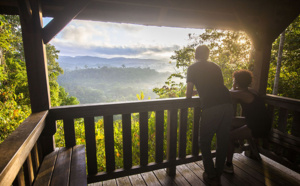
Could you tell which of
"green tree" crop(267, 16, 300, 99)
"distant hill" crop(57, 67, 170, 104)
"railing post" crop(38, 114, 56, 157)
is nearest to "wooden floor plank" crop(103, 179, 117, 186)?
"railing post" crop(38, 114, 56, 157)

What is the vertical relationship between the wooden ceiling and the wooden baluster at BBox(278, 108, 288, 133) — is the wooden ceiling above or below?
above

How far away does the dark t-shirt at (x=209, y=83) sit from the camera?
1878 millimetres

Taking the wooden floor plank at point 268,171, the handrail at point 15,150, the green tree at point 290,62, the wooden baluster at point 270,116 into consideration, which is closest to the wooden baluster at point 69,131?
the handrail at point 15,150

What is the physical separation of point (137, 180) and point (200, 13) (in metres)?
2.74

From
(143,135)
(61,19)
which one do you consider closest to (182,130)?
(143,135)

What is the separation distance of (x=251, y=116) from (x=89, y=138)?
2.10 m

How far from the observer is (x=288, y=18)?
2461 mm

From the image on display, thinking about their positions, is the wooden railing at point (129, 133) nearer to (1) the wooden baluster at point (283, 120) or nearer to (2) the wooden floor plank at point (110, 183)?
(1) the wooden baluster at point (283, 120)

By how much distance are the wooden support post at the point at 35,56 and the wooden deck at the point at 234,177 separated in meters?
1.32

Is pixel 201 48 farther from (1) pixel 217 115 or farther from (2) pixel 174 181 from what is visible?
(2) pixel 174 181

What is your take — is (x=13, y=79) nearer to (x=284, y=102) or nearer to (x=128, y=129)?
(x=128, y=129)

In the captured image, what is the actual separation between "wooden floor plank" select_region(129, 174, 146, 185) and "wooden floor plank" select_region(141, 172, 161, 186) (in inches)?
2.2

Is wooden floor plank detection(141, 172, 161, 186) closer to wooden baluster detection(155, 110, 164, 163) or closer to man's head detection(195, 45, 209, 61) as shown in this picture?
wooden baluster detection(155, 110, 164, 163)

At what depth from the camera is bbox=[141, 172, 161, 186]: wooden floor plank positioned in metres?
2.23
